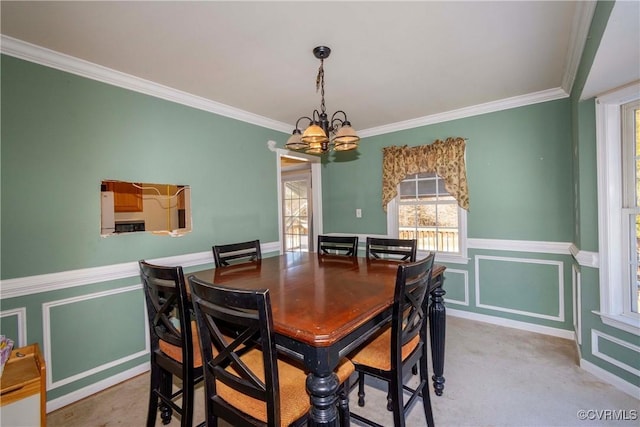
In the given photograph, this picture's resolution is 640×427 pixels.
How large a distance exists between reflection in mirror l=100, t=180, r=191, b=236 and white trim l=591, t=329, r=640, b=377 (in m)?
3.48

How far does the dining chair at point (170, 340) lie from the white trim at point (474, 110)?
3.25 m

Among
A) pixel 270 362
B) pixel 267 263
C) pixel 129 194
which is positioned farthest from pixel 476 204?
pixel 129 194

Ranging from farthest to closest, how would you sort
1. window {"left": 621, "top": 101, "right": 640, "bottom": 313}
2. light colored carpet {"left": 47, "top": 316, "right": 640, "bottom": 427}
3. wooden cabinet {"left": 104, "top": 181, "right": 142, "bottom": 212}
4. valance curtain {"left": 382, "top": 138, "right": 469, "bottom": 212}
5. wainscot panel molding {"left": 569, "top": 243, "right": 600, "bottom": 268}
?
valance curtain {"left": 382, "top": 138, "right": 469, "bottom": 212}, wooden cabinet {"left": 104, "top": 181, "right": 142, "bottom": 212}, wainscot panel molding {"left": 569, "top": 243, "right": 600, "bottom": 268}, window {"left": 621, "top": 101, "right": 640, "bottom": 313}, light colored carpet {"left": 47, "top": 316, "right": 640, "bottom": 427}

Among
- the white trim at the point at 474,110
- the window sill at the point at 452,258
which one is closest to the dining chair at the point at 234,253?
the window sill at the point at 452,258

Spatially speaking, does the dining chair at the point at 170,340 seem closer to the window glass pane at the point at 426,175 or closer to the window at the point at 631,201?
the window at the point at 631,201

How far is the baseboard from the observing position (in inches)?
79.1

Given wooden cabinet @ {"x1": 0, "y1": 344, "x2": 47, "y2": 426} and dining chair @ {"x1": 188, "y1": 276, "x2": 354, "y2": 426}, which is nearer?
dining chair @ {"x1": 188, "y1": 276, "x2": 354, "y2": 426}

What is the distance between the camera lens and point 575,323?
106 inches

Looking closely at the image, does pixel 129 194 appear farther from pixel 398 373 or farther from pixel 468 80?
pixel 468 80

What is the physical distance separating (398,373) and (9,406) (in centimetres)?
187

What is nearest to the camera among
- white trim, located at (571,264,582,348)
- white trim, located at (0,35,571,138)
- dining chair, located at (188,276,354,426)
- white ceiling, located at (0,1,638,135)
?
dining chair, located at (188,276,354,426)

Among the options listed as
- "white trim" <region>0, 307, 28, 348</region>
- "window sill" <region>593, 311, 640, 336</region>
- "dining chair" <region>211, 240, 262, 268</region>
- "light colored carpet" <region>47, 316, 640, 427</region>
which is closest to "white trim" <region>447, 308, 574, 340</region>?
"light colored carpet" <region>47, 316, 640, 427</region>

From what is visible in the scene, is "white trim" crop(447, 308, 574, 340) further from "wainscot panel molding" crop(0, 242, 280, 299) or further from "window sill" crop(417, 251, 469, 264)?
"wainscot panel molding" crop(0, 242, 280, 299)

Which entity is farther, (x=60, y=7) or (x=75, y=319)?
(x=75, y=319)
